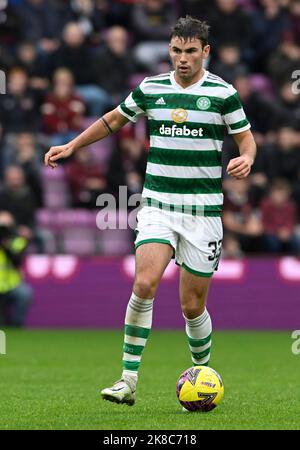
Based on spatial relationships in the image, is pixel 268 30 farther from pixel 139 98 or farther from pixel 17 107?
pixel 139 98

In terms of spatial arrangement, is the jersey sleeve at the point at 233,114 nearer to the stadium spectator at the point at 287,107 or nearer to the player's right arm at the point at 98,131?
the player's right arm at the point at 98,131

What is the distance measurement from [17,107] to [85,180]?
163 centimetres

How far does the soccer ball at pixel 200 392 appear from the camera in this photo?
777 cm

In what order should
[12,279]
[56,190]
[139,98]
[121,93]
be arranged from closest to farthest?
[139,98], [12,279], [56,190], [121,93]

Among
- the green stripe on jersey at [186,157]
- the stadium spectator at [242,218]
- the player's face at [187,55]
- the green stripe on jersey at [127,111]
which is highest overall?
the player's face at [187,55]

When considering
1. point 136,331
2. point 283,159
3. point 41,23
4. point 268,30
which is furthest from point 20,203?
point 136,331

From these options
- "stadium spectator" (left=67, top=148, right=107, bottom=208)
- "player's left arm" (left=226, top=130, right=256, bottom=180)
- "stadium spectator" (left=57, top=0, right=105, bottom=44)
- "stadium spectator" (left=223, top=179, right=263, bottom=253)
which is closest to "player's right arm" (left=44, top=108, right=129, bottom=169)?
"player's left arm" (left=226, top=130, right=256, bottom=180)

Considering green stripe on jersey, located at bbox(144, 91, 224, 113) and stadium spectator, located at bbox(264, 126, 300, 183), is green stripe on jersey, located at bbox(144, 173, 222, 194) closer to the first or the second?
green stripe on jersey, located at bbox(144, 91, 224, 113)

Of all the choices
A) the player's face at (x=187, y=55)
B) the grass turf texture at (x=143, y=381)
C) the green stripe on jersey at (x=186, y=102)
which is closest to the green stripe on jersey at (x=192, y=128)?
the green stripe on jersey at (x=186, y=102)

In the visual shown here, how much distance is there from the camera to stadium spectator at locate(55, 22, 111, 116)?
18.3 meters

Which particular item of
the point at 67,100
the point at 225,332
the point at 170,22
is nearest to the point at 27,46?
the point at 67,100

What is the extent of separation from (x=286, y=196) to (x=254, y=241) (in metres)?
0.82

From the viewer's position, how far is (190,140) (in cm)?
797

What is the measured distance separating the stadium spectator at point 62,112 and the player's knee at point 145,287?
9.84 meters
